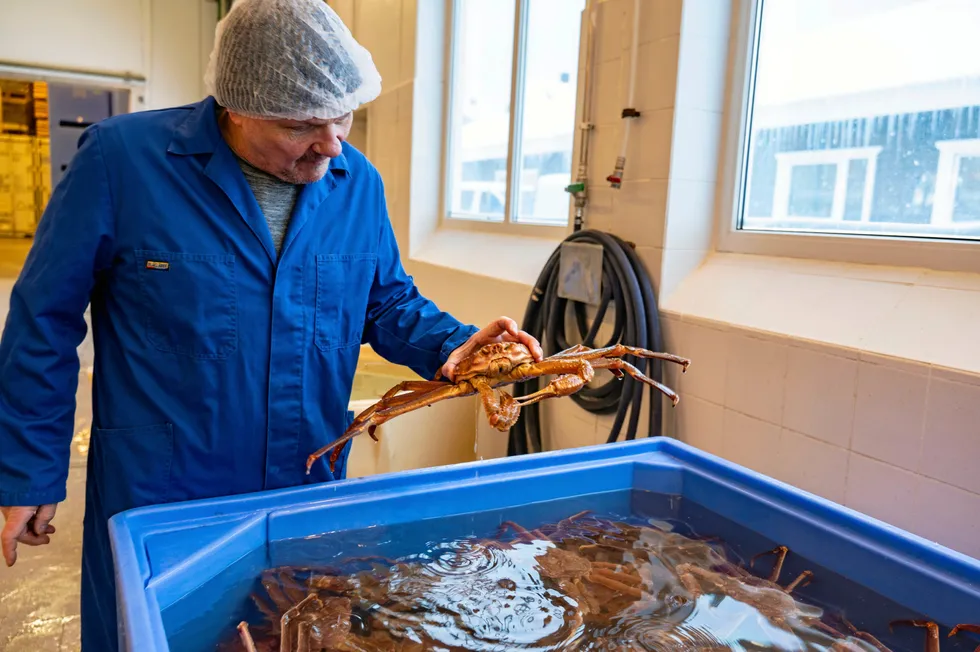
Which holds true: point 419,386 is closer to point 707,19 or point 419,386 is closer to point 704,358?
point 704,358

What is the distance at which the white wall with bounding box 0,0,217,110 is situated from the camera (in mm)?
6664

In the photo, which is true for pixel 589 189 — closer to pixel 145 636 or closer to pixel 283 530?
pixel 283 530

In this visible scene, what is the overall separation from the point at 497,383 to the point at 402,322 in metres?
0.37

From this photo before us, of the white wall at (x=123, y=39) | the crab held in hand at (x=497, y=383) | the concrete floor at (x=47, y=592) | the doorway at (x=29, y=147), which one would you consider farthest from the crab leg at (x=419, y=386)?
the doorway at (x=29, y=147)

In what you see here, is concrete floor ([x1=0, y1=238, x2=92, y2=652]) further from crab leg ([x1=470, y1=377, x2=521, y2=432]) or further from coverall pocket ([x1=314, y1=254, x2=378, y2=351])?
crab leg ([x1=470, y1=377, x2=521, y2=432])

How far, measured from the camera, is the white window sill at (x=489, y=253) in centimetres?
341

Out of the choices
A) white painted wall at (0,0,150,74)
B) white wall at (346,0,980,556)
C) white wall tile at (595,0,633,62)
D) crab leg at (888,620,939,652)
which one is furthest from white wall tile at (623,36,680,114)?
white painted wall at (0,0,150,74)

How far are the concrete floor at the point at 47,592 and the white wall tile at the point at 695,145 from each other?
2326 mm

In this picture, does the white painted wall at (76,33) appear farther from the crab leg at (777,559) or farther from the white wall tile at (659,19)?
the crab leg at (777,559)

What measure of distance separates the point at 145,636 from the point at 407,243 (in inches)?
154

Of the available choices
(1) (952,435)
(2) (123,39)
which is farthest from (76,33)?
(1) (952,435)

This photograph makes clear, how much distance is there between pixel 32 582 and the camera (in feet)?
8.49

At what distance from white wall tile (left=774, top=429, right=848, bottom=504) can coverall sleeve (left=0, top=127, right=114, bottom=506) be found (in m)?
1.71

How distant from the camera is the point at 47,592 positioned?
8.29 feet
